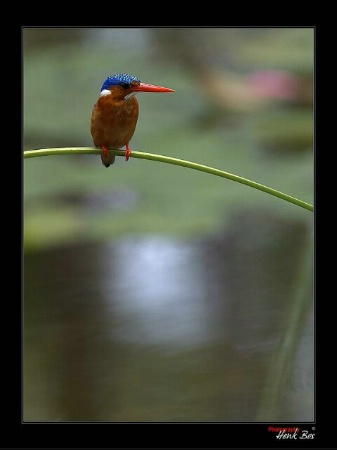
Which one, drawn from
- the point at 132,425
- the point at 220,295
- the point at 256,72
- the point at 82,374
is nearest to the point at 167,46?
the point at 256,72

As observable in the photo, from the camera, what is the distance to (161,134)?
2400mm

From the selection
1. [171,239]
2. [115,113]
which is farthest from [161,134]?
[115,113]

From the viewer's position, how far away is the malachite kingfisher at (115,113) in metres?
1.54

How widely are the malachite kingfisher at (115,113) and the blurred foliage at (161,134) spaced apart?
0.63 m

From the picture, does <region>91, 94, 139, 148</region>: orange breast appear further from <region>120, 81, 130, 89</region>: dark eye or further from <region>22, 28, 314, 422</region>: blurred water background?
<region>22, 28, 314, 422</region>: blurred water background

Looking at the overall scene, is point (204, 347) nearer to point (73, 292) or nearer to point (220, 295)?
point (220, 295)

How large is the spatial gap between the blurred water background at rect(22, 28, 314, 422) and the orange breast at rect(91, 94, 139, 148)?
0.62 metres

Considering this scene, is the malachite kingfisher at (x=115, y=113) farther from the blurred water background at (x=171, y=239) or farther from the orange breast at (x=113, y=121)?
the blurred water background at (x=171, y=239)

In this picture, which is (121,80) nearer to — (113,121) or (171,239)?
(113,121)

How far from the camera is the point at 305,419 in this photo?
212cm

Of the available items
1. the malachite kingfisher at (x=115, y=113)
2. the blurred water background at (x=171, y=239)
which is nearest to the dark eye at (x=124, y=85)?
the malachite kingfisher at (x=115, y=113)

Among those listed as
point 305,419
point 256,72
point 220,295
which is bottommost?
point 305,419

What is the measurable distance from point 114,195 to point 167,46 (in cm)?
67

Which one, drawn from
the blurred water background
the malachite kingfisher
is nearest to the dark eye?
the malachite kingfisher
